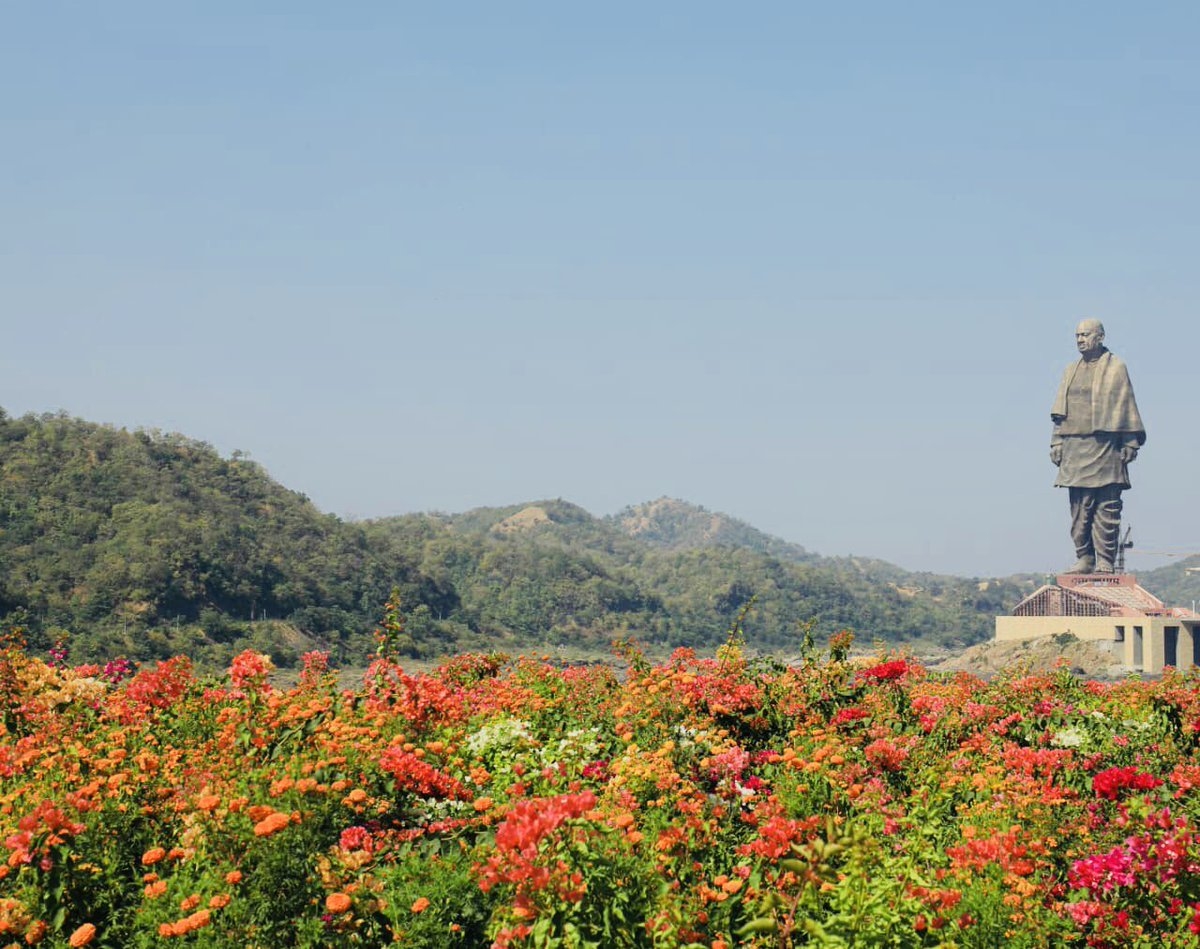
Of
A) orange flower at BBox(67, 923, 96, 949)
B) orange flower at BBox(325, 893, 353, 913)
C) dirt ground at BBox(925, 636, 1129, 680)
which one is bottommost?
orange flower at BBox(67, 923, 96, 949)

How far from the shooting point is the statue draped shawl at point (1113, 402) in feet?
233

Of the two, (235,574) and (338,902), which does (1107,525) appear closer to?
(235,574)

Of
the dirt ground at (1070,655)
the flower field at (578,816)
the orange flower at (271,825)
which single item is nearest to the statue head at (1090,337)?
the dirt ground at (1070,655)

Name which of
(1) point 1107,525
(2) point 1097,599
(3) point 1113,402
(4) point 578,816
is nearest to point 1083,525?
(1) point 1107,525

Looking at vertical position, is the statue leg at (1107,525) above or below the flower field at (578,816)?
above

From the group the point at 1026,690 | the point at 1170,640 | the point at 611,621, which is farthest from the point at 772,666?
the point at 611,621

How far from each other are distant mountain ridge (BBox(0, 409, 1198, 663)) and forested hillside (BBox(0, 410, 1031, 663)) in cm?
13

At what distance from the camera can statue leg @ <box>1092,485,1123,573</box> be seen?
237ft

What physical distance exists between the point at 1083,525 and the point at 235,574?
48.5 m

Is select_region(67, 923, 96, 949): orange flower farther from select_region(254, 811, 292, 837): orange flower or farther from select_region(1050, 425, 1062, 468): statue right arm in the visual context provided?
select_region(1050, 425, 1062, 468): statue right arm

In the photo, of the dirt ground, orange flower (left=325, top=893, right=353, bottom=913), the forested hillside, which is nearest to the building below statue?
the dirt ground

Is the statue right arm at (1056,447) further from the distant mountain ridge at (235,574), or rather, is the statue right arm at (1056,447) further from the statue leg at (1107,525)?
the distant mountain ridge at (235,574)

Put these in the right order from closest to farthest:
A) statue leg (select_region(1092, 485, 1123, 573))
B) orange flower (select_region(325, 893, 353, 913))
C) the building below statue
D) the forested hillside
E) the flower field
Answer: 1. orange flower (select_region(325, 893, 353, 913))
2. the flower field
3. the forested hillside
4. the building below statue
5. statue leg (select_region(1092, 485, 1123, 573))

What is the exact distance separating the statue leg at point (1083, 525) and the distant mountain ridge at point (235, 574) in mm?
27329
